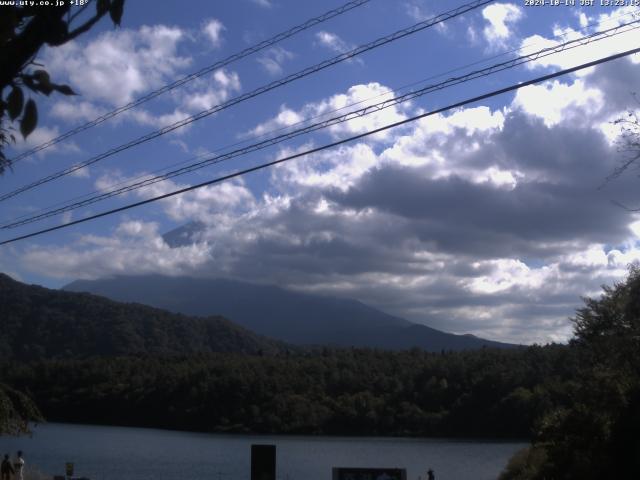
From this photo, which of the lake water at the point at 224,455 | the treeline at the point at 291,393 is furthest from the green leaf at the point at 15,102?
the treeline at the point at 291,393

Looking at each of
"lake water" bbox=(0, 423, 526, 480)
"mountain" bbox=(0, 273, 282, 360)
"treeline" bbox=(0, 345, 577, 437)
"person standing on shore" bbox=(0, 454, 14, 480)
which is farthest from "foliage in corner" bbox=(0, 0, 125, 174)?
"mountain" bbox=(0, 273, 282, 360)

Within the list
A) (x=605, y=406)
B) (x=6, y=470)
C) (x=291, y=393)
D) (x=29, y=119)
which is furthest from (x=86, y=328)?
(x=29, y=119)

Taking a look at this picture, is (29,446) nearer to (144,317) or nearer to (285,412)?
(285,412)

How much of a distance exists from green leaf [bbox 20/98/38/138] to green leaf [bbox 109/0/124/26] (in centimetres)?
53

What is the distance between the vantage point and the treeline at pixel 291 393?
87438 mm

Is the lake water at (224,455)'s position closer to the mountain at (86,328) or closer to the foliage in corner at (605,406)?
the foliage in corner at (605,406)

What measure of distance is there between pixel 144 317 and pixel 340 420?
79179mm

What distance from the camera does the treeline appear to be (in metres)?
87.4

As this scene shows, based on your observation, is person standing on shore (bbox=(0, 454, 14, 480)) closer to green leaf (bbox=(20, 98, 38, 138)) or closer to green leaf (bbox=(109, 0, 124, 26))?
green leaf (bbox=(20, 98, 38, 138))

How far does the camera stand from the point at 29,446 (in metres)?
68.8

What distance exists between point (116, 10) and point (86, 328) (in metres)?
146

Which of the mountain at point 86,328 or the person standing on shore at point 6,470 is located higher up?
the mountain at point 86,328

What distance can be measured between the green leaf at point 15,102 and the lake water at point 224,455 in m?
38.8

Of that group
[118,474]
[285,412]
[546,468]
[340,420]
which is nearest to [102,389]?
[285,412]
